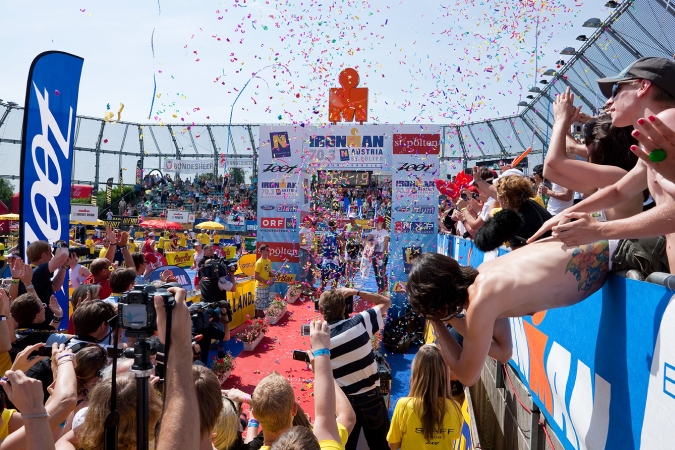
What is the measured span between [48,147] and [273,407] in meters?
4.79

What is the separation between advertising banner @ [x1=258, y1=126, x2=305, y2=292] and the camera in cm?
1332

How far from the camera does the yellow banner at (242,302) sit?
1085 centimetres

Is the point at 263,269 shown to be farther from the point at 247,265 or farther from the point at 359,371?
the point at 359,371

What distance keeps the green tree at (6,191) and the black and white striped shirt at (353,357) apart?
128 ft

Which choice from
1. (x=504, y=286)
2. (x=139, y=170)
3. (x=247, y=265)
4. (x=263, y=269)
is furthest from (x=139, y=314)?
(x=139, y=170)

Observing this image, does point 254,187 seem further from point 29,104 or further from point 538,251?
point 538,251

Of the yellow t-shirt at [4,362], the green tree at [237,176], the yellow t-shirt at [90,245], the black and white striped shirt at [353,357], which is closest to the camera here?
the yellow t-shirt at [4,362]

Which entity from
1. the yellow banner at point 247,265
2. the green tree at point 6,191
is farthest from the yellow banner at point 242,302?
the green tree at point 6,191

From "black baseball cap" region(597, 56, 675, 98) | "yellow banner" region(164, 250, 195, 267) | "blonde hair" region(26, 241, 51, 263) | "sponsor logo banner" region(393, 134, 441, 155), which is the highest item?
"sponsor logo banner" region(393, 134, 441, 155)

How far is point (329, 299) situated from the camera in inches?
164

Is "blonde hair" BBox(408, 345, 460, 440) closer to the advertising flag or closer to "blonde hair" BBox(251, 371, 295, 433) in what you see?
"blonde hair" BBox(251, 371, 295, 433)

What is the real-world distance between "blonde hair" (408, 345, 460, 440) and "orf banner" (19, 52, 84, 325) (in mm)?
4695

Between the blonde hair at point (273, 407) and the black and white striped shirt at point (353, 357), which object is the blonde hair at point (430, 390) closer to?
the black and white striped shirt at point (353, 357)

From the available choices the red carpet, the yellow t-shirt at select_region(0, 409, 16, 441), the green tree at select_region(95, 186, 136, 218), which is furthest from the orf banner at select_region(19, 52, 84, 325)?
the green tree at select_region(95, 186, 136, 218)
